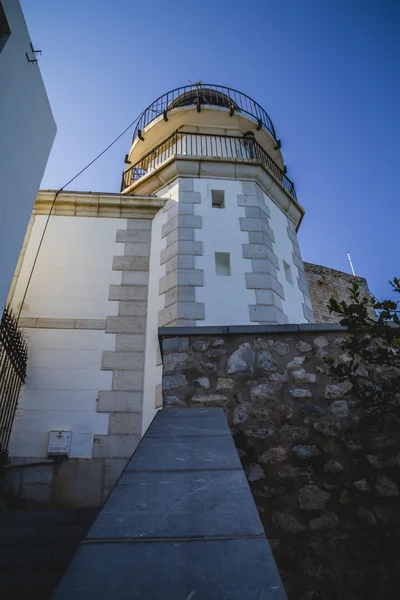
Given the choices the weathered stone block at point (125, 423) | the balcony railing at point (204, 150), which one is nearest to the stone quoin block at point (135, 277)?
the weathered stone block at point (125, 423)

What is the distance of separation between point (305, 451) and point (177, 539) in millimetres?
1528

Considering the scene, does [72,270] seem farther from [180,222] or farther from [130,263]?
[180,222]

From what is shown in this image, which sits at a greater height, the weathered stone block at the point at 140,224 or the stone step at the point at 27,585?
the weathered stone block at the point at 140,224

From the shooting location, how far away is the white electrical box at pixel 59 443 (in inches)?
185

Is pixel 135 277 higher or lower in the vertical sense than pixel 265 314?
higher

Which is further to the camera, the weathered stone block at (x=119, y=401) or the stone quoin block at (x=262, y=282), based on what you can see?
the stone quoin block at (x=262, y=282)

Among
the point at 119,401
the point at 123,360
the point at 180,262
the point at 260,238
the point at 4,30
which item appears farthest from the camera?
the point at 260,238

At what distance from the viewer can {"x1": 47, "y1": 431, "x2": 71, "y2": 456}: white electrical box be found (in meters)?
4.71

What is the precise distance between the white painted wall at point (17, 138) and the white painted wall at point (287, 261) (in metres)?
4.16

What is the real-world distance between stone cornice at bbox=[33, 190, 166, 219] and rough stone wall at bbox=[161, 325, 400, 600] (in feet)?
15.9

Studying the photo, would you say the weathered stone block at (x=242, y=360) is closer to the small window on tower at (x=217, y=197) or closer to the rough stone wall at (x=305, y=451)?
the rough stone wall at (x=305, y=451)

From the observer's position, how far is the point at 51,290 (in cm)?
610

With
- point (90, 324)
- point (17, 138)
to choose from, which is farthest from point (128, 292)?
point (17, 138)

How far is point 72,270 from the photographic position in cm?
638
